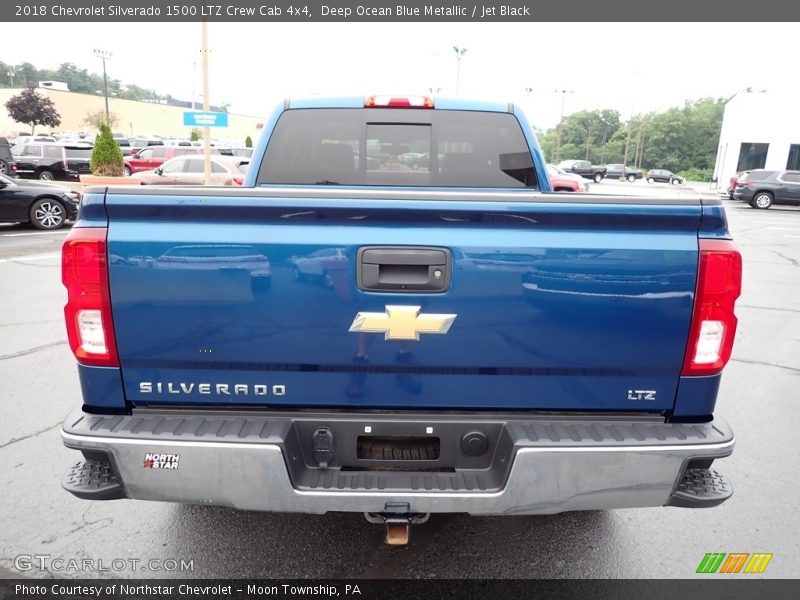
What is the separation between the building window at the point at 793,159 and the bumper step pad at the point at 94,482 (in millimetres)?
45117

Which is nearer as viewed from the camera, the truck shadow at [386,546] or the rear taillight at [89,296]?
the rear taillight at [89,296]

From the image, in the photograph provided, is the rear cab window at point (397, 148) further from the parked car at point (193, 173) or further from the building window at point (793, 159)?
the building window at point (793, 159)

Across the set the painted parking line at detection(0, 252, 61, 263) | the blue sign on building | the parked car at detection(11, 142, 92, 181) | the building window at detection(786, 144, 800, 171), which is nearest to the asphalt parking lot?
the painted parking line at detection(0, 252, 61, 263)

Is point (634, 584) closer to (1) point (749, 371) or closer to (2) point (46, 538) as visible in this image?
(2) point (46, 538)

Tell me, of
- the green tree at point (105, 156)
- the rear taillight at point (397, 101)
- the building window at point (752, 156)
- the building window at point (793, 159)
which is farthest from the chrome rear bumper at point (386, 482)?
the building window at point (752, 156)

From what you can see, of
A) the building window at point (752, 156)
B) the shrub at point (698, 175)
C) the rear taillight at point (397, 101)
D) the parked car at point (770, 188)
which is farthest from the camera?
the shrub at point (698, 175)

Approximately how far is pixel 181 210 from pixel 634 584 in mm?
2588

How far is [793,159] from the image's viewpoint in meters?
37.4

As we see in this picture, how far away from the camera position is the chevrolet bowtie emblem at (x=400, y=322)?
6.56ft

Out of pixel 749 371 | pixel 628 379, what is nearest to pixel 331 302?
pixel 628 379

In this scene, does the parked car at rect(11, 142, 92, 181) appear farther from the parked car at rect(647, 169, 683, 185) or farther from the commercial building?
the parked car at rect(647, 169, 683, 185)

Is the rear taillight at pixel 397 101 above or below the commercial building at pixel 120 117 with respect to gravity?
below

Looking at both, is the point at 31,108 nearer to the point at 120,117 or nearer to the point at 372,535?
the point at 120,117

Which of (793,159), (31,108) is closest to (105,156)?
(793,159)
